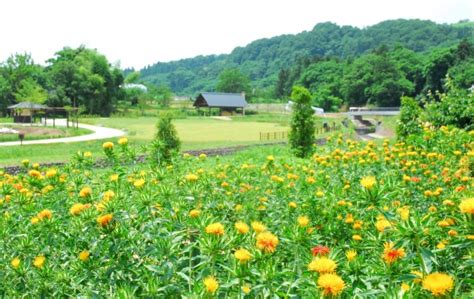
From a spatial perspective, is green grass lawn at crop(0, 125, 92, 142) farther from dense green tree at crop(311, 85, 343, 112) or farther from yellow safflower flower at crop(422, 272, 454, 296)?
dense green tree at crop(311, 85, 343, 112)

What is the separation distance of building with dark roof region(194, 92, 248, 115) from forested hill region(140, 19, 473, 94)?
185ft

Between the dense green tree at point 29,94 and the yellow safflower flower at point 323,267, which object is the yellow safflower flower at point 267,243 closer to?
the yellow safflower flower at point 323,267

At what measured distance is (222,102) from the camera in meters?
73.1

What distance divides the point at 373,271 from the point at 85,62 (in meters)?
70.6

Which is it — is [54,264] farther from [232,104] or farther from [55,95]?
[232,104]

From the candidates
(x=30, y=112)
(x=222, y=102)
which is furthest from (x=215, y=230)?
(x=222, y=102)

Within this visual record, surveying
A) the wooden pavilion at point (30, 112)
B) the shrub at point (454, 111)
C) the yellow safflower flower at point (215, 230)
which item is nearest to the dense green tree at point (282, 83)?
the wooden pavilion at point (30, 112)

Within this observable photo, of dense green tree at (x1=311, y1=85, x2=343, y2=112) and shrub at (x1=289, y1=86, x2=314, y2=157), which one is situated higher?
dense green tree at (x1=311, y1=85, x2=343, y2=112)

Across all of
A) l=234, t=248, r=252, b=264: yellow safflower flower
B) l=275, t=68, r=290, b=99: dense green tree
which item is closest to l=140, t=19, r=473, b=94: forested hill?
l=275, t=68, r=290, b=99: dense green tree

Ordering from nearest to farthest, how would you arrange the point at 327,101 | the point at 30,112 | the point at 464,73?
the point at 30,112 < the point at 464,73 < the point at 327,101

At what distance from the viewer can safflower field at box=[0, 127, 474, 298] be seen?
4.94 feet

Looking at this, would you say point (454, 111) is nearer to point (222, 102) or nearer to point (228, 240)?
point (228, 240)

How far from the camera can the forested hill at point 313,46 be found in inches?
4875

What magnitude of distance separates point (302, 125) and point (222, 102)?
57346 mm
